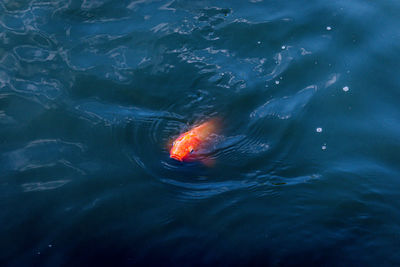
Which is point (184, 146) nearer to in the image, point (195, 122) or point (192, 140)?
point (192, 140)

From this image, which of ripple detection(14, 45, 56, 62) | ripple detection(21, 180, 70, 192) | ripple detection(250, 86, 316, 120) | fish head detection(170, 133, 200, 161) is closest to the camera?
ripple detection(21, 180, 70, 192)

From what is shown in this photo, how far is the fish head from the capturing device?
13.1ft

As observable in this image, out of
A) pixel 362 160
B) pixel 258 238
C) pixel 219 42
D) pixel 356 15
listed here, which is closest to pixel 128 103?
pixel 219 42

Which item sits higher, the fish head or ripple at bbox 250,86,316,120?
ripple at bbox 250,86,316,120

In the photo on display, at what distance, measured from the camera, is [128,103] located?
4535mm

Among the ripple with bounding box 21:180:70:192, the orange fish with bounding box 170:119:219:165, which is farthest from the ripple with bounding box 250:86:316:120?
the ripple with bounding box 21:180:70:192

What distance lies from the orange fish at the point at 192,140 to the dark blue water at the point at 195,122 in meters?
0.10

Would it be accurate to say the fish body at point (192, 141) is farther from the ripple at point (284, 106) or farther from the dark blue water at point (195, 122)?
the ripple at point (284, 106)

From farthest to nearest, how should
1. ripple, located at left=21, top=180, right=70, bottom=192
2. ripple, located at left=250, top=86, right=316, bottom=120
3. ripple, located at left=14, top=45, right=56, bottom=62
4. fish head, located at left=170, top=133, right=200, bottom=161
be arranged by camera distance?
ripple, located at left=14, top=45, right=56, bottom=62
ripple, located at left=250, top=86, right=316, bottom=120
fish head, located at left=170, top=133, right=200, bottom=161
ripple, located at left=21, top=180, right=70, bottom=192

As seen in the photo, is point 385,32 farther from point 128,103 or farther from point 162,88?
point 128,103

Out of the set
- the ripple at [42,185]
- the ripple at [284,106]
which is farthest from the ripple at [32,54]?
the ripple at [284,106]

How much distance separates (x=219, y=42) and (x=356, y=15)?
74.0 inches

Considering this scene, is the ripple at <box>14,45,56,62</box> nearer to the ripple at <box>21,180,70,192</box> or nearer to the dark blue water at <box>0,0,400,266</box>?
the dark blue water at <box>0,0,400,266</box>

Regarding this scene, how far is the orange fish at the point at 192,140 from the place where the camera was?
3998mm
